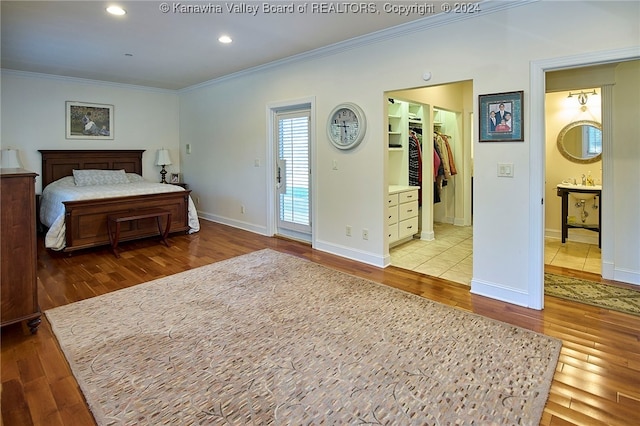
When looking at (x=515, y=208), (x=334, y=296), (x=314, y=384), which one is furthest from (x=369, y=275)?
(x=314, y=384)

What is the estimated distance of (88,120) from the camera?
637cm

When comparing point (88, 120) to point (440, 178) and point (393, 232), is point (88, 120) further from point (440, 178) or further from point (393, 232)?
point (440, 178)

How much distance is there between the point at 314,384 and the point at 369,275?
1961 millimetres

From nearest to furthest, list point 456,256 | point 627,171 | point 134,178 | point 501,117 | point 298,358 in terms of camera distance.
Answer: point 298,358 → point 501,117 → point 627,171 → point 456,256 → point 134,178

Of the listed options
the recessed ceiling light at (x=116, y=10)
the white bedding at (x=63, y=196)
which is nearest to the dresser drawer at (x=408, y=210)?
the white bedding at (x=63, y=196)

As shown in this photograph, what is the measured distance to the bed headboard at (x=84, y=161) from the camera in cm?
598

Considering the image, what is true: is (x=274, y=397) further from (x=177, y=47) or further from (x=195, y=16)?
(x=177, y=47)

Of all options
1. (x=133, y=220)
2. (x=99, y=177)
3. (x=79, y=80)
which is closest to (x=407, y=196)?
(x=133, y=220)

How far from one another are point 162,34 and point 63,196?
265cm

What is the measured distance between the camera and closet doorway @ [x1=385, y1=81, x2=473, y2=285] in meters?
4.41

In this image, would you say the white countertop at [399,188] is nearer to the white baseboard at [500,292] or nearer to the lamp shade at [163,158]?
the white baseboard at [500,292]

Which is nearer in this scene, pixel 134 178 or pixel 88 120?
pixel 88 120

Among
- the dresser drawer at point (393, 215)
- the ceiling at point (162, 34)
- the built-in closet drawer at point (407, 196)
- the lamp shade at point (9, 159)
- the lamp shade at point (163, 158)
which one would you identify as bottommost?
the dresser drawer at point (393, 215)

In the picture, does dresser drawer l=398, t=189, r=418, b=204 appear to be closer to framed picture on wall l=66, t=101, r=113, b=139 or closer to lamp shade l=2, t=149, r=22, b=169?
framed picture on wall l=66, t=101, r=113, b=139
